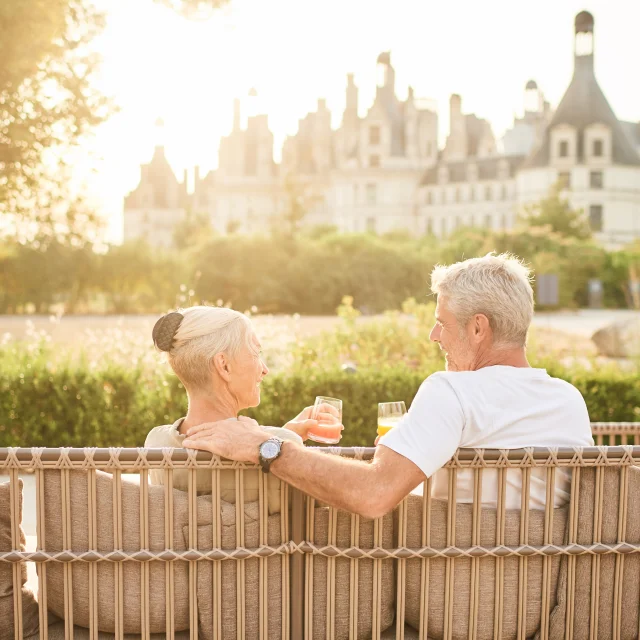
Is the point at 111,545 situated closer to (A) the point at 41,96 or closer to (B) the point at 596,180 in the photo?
(A) the point at 41,96

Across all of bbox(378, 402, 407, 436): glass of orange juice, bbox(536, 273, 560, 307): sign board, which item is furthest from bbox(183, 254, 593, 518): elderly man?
bbox(536, 273, 560, 307): sign board

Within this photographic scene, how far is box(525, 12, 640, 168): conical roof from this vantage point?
214ft

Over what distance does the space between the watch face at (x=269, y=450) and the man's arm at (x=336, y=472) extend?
0.05ft

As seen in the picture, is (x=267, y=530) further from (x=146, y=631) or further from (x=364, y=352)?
(x=364, y=352)

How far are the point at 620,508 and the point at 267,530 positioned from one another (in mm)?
894

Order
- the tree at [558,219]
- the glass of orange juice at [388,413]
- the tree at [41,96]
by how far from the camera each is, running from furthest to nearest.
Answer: the tree at [558,219]
the tree at [41,96]
the glass of orange juice at [388,413]

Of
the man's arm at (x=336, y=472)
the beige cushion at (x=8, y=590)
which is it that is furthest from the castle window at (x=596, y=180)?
the beige cushion at (x=8, y=590)

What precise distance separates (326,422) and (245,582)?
785 millimetres

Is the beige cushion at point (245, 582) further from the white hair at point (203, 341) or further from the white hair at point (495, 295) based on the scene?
the white hair at point (495, 295)

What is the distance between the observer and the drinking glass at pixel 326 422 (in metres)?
2.95

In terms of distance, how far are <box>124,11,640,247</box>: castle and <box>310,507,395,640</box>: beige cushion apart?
5846cm

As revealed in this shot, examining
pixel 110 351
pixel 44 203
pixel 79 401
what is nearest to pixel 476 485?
pixel 79 401

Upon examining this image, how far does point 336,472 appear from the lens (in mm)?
2189

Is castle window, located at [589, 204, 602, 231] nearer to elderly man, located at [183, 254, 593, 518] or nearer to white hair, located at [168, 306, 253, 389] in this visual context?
elderly man, located at [183, 254, 593, 518]
